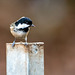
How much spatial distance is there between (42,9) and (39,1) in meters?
0.14

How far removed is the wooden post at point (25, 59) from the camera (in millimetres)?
1548

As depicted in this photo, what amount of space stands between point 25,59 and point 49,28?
2.82m

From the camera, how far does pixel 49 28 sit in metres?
4.34

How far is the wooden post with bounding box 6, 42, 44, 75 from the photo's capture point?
5.08 ft

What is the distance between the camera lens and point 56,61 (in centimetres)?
432

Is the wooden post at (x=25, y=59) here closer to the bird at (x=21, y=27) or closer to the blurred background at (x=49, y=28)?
the bird at (x=21, y=27)

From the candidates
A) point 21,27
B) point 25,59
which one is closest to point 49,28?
point 21,27

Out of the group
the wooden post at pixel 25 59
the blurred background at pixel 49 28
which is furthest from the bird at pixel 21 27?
the blurred background at pixel 49 28

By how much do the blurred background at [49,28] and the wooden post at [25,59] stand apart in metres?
2.61

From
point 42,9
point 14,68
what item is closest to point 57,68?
point 42,9

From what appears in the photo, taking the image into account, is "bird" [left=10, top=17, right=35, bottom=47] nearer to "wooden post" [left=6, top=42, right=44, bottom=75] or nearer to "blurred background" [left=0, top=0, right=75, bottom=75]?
"wooden post" [left=6, top=42, right=44, bottom=75]

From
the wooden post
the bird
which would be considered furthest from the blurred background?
the wooden post

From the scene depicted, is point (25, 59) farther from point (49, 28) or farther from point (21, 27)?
point (49, 28)

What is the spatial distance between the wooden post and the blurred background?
261cm
